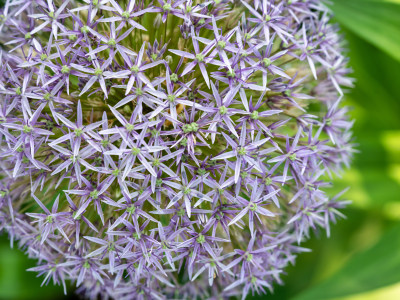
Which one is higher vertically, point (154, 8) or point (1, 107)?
point (154, 8)

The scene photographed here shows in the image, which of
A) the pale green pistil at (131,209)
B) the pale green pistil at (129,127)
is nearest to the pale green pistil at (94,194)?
the pale green pistil at (131,209)

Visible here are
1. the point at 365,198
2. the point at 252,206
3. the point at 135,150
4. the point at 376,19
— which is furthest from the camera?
the point at 365,198

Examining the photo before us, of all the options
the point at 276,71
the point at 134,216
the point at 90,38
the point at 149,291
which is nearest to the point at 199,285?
the point at 149,291

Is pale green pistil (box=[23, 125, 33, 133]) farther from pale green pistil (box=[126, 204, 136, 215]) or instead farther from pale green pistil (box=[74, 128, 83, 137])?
pale green pistil (box=[126, 204, 136, 215])

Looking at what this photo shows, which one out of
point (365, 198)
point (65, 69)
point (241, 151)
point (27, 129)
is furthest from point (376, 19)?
point (27, 129)

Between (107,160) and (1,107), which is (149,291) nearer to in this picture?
(107,160)

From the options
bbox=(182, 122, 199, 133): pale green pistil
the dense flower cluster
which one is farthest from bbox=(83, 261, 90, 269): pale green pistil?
bbox=(182, 122, 199, 133): pale green pistil

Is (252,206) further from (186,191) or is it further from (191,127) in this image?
(191,127)

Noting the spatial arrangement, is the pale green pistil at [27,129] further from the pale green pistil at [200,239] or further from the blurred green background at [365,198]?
the blurred green background at [365,198]
